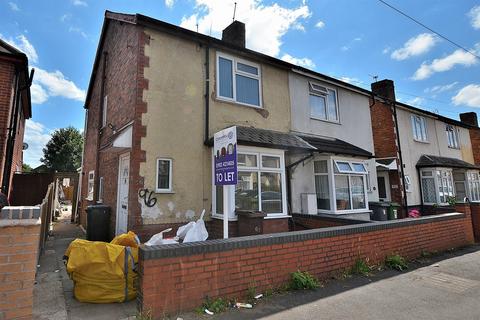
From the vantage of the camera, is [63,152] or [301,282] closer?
[301,282]

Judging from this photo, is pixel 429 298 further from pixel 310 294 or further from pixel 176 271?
pixel 176 271

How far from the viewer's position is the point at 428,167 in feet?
49.5

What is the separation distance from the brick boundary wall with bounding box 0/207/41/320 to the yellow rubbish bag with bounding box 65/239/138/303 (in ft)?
3.93

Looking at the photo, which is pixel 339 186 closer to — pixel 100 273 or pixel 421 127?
pixel 100 273

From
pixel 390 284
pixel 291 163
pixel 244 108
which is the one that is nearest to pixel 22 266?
pixel 390 284

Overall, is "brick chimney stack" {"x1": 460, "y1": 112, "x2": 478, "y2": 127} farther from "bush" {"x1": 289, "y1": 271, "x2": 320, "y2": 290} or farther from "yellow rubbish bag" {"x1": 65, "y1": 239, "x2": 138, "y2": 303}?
"yellow rubbish bag" {"x1": 65, "y1": 239, "x2": 138, "y2": 303}

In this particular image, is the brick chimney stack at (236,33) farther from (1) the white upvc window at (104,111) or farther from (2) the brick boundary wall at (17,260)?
(2) the brick boundary wall at (17,260)

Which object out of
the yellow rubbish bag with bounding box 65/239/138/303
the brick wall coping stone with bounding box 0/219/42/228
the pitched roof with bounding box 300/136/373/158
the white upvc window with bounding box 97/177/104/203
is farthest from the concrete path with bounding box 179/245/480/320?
the white upvc window with bounding box 97/177/104/203

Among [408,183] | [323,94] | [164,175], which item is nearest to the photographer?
[164,175]

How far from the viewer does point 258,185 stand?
7.75m

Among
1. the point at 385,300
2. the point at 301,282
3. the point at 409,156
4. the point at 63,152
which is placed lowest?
the point at 385,300

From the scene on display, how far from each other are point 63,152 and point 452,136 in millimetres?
43286

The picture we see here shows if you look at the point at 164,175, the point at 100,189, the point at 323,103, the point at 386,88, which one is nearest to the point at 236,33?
the point at 323,103

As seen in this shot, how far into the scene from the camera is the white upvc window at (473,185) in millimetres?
17822
